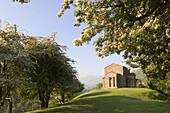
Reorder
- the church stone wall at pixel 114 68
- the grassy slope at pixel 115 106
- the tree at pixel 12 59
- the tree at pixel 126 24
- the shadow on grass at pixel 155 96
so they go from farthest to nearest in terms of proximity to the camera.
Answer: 1. the church stone wall at pixel 114 68
2. the shadow on grass at pixel 155 96
3. the grassy slope at pixel 115 106
4. the tree at pixel 12 59
5. the tree at pixel 126 24

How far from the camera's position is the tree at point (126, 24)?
6102mm

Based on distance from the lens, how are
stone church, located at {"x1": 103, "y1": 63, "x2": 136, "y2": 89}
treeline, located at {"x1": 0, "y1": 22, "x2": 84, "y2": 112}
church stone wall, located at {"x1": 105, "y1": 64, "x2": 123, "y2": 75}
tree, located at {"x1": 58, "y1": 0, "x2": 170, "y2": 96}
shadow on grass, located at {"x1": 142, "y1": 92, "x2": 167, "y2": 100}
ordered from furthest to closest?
church stone wall, located at {"x1": 105, "y1": 64, "x2": 123, "y2": 75} → stone church, located at {"x1": 103, "y1": 63, "x2": 136, "y2": 89} → shadow on grass, located at {"x1": 142, "y1": 92, "x2": 167, "y2": 100} → treeline, located at {"x1": 0, "y1": 22, "x2": 84, "y2": 112} → tree, located at {"x1": 58, "y1": 0, "x2": 170, "y2": 96}

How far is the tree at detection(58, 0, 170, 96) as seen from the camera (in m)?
6.10

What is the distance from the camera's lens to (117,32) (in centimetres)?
727

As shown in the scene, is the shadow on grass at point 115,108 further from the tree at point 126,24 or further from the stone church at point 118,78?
the stone church at point 118,78

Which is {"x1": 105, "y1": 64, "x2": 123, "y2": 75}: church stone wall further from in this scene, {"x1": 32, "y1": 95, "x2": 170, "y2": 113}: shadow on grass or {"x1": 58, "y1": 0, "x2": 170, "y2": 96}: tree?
{"x1": 58, "y1": 0, "x2": 170, "y2": 96}: tree

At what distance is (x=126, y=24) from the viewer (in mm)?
6660

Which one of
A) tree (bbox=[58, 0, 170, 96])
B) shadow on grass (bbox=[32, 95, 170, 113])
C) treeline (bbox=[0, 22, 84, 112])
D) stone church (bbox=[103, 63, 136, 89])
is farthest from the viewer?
stone church (bbox=[103, 63, 136, 89])

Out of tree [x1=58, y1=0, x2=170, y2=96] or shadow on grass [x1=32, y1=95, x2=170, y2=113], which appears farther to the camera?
shadow on grass [x1=32, y1=95, x2=170, y2=113]

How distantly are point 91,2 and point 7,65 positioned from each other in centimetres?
1292

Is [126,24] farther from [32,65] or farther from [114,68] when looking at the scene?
[114,68]

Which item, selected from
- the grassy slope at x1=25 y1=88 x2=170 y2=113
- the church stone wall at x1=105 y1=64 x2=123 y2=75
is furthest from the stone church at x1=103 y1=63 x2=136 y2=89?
the grassy slope at x1=25 y1=88 x2=170 y2=113

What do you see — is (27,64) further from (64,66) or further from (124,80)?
(124,80)

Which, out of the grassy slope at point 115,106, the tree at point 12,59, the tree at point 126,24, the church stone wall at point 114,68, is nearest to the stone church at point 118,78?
the church stone wall at point 114,68
